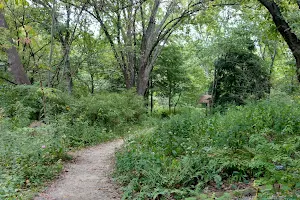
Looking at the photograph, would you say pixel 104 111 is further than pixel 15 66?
Yes

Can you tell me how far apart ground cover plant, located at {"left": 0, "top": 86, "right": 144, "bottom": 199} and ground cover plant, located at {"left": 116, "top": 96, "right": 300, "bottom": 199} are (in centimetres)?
170

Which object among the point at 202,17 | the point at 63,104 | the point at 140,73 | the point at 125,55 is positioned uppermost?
the point at 202,17

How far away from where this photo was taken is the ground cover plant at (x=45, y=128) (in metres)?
4.86

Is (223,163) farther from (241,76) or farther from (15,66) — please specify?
(241,76)

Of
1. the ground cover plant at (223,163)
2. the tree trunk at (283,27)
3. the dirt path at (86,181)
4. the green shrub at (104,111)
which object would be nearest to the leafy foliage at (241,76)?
the green shrub at (104,111)

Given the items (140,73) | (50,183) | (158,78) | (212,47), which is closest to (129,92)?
(140,73)

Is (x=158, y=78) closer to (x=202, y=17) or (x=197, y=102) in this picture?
(x=197, y=102)

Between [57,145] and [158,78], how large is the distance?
15.9 meters

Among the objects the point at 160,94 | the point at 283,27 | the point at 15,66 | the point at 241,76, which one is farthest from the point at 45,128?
the point at 160,94

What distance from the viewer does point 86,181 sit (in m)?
5.20

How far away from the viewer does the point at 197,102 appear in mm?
23156

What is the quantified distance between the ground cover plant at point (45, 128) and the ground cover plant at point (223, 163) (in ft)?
5.58

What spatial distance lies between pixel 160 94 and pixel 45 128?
17365 millimetres

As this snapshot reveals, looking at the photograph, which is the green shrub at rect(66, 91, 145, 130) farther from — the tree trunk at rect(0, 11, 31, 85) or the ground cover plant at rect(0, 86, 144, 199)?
the tree trunk at rect(0, 11, 31, 85)
